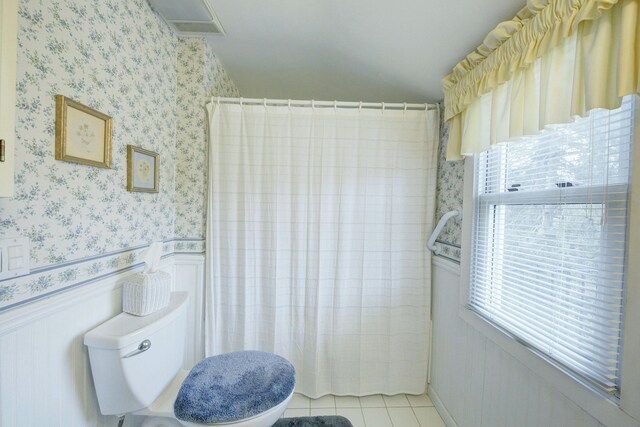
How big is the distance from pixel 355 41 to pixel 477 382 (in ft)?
6.41

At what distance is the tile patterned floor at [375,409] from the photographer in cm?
164

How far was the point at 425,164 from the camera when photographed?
1768 mm

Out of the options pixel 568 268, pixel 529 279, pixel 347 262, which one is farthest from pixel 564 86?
pixel 347 262

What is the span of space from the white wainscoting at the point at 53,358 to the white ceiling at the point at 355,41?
4.84 feet

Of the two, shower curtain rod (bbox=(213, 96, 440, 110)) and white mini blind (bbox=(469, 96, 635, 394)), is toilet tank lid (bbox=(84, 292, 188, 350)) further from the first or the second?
white mini blind (bbox=(469, 96, 635, 394))

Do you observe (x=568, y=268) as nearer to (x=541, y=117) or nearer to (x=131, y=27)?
(x=541, y=117)

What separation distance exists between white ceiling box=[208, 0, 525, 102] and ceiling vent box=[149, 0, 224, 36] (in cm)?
5

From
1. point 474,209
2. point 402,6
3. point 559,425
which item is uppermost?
point 402,6

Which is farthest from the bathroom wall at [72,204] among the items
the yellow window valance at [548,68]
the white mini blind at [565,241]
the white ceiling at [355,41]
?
the white mini blind at [565,241]

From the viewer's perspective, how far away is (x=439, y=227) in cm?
159

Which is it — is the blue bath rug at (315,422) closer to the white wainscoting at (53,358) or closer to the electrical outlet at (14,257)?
the white wainscoting at (53,358)

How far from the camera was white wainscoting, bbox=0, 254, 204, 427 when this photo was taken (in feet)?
2.54

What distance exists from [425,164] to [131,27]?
67.9 inches

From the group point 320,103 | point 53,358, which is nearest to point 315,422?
point 53,358
